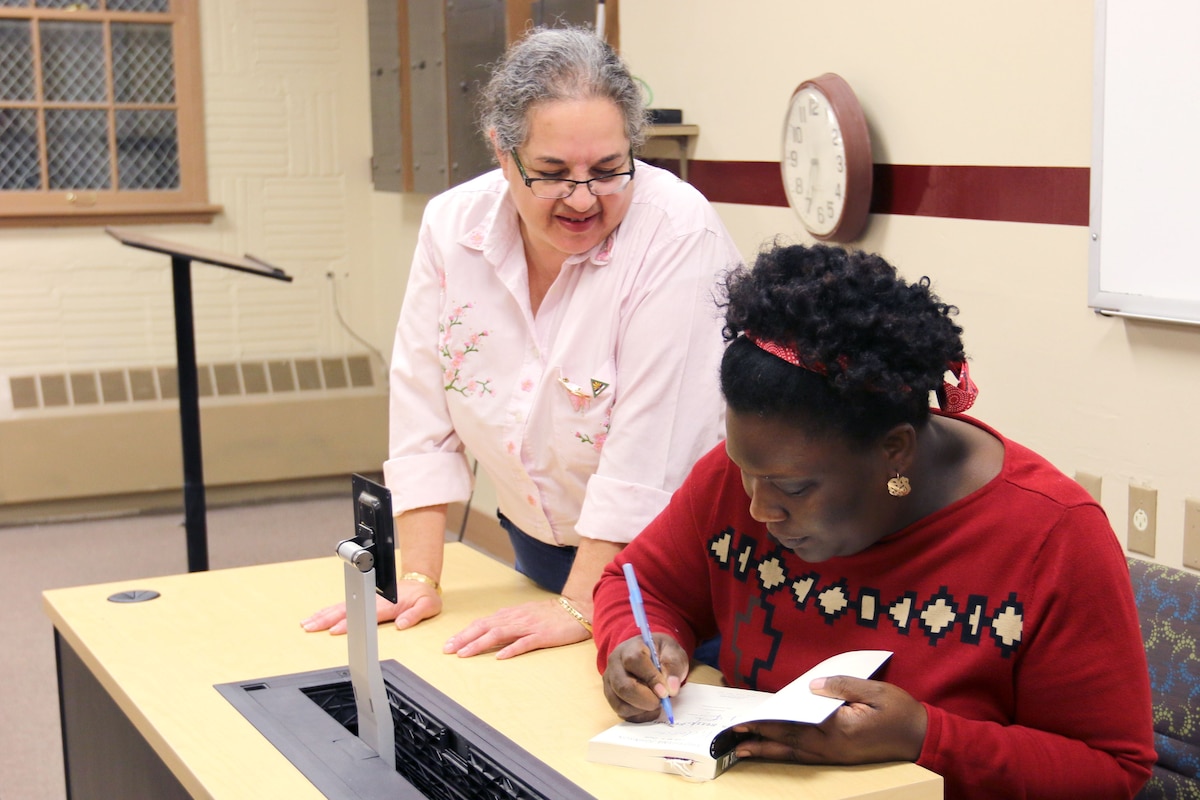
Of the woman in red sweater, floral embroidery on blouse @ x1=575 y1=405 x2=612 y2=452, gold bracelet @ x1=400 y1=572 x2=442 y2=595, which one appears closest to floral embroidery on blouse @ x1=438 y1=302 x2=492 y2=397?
floral embroidery on blouse @ x1=575 y1=405 x2=612 y2=452

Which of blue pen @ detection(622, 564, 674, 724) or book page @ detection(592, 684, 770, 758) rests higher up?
blue pen @ detection(622, 564, 674, 724)

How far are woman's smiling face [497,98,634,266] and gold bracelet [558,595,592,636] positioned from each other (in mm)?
465

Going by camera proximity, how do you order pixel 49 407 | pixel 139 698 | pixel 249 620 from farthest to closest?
pixel 49 407, pixel 249 620, pixel 139 698

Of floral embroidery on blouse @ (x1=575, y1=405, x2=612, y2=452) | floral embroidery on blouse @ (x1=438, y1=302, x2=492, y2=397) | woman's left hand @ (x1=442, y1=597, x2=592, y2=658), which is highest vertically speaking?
floral embroidery on blouse @ (x1=438, y1=302, x2=492, y2=397)

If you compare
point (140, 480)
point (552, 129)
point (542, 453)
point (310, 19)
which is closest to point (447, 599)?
point (542, 453)

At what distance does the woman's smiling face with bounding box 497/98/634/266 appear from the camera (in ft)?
5.13

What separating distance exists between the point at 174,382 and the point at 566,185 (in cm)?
409

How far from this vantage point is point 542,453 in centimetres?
177

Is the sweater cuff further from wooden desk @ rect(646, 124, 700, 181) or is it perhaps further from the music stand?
the music stand

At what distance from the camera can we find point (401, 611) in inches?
65.5

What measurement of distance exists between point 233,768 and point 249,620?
0.47 metres

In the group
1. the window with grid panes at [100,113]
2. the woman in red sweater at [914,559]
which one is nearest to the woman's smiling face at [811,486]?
the woman in red sweater at [914,559]

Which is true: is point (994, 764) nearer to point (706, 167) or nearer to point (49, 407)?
point (706, 167)

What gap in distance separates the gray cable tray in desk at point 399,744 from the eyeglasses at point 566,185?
0.62 meters
